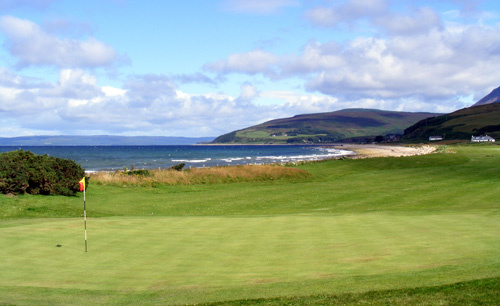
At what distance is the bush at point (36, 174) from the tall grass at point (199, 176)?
7028 mm

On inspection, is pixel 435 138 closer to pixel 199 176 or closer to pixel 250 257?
pixel 199 176

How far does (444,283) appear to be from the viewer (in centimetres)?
799

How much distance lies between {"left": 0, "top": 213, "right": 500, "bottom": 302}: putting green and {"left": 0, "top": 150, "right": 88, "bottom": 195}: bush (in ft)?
36.0

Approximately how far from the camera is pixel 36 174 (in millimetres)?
26078

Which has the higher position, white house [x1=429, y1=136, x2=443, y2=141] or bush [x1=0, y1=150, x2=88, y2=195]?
white house [x1=429, y1=136, x2=443, y2=141]

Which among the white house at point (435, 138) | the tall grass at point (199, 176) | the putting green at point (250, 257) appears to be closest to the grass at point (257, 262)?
the putting green at point (250, 257)

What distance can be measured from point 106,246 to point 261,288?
5553mm

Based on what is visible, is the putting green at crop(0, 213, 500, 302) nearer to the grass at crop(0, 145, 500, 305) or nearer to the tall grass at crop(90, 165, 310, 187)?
the grass at crop(0, 145, 500, 305)

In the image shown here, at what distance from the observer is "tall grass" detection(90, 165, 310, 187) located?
36844 mm

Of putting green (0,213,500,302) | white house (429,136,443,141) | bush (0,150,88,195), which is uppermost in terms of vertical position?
white house (429,136,443,141)

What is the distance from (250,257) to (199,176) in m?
30.8

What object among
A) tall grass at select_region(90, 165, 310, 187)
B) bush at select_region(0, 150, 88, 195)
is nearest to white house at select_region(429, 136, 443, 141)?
tall grass at select_region(90, 165, 310, 187)

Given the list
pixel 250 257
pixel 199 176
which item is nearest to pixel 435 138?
pixel 199 176

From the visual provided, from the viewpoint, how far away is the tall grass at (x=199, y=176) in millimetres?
36844
